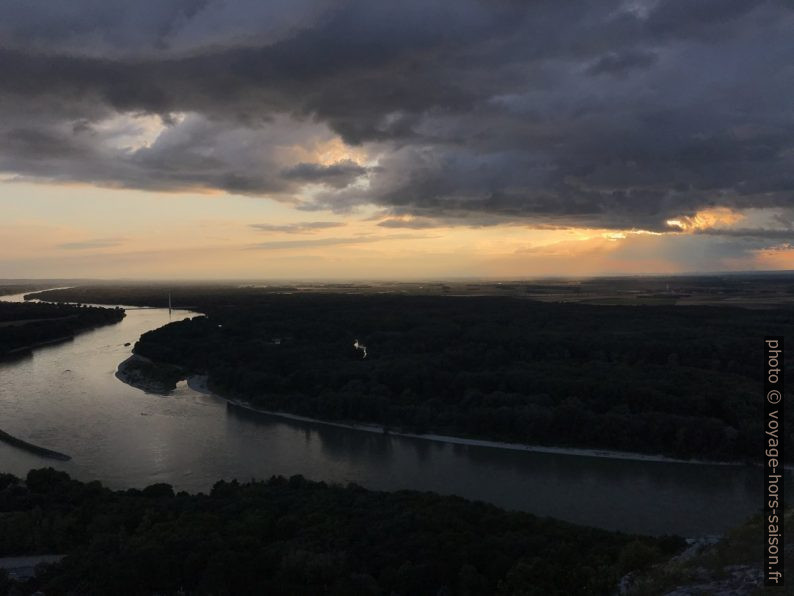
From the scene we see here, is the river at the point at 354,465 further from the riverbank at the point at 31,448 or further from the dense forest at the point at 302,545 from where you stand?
the dense forest at the point at 302,545

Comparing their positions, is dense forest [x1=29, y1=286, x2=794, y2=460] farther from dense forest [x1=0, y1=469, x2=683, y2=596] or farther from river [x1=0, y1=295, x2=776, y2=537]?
dense forest [x1=0, y1=469, x2=683, y2=596]

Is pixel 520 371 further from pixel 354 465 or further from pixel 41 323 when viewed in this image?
pixel 41 323

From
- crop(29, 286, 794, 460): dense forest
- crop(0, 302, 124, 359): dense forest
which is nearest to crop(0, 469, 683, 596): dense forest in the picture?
crop(29, 286, 794, 460): dense forest

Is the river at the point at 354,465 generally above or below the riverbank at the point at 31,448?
below

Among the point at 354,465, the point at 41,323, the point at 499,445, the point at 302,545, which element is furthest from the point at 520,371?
the point at 41,323

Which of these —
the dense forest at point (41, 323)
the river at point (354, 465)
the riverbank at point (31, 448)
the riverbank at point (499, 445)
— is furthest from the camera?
the dense forest at point (41, 323)

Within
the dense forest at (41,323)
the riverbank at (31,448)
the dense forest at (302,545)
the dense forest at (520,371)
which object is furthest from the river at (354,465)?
the dense forest at (41,323)

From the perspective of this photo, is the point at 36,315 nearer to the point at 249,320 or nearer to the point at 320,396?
the point at 249,320
